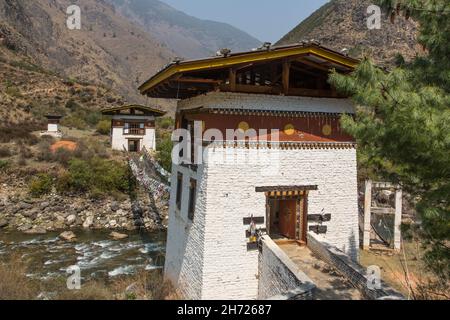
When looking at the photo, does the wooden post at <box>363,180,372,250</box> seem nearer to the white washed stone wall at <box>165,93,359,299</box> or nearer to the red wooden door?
the white washed stone wall at <box>165,93,359,299</box>

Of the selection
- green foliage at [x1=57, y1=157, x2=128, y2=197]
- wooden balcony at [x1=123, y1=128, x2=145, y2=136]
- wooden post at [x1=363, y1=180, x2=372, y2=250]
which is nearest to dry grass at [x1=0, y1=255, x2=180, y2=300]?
wooden post at [x1=363, y1=180, x2=372, y2=250]

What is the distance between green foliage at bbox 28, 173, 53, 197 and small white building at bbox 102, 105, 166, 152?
37.3ft

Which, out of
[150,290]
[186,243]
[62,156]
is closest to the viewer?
[150,290]

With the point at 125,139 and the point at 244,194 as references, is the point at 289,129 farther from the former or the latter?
the point at 125,139

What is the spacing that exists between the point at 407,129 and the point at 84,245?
22277mm

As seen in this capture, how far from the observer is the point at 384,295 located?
8.08 metres

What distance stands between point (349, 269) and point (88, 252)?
58.0 ft

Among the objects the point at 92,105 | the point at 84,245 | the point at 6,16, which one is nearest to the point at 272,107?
the point at 84,245

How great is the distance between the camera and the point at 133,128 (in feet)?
145

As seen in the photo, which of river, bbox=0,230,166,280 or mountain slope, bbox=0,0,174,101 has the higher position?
mountain slope, bbox=0,0,174,101

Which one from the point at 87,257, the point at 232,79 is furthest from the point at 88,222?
the point at 232,79

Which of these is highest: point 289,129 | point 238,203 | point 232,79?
point 232,79

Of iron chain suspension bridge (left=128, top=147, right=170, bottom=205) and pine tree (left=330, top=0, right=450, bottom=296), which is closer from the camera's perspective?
pine tree (left=330, top=0, right=450, bottom=296)

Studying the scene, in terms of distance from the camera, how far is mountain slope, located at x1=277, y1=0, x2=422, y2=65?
66500 millimetres
